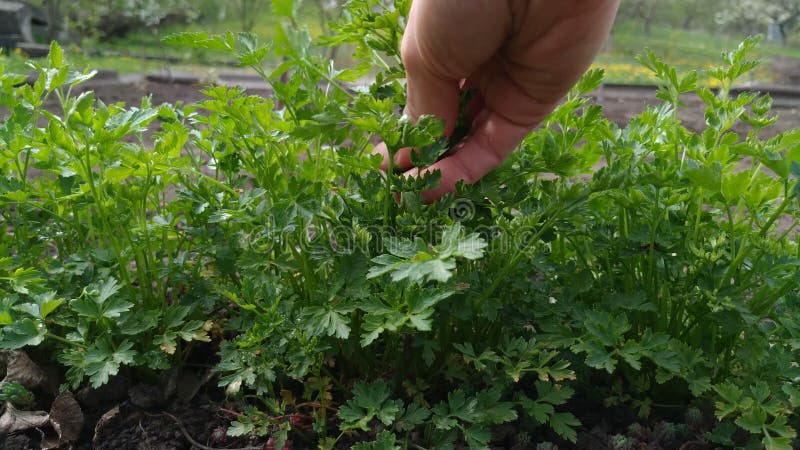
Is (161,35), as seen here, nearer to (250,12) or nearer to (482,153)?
(250,12)

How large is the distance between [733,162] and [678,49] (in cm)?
1525

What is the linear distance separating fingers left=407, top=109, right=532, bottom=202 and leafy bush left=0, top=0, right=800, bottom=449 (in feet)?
0.14

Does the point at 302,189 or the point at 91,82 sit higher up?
the point at 302,189

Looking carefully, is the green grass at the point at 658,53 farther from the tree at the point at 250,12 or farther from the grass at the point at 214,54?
the tree at the point at 250,12

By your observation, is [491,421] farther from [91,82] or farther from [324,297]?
[91,82]

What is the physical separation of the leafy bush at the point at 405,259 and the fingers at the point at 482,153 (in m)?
0.04

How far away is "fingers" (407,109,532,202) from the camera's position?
1.29m

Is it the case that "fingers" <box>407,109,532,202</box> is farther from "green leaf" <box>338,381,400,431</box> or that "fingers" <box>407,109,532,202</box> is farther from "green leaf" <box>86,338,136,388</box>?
"green leaf" <box>86,338,136,388</box>

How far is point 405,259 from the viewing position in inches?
44.8

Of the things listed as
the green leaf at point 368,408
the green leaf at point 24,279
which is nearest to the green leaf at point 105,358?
the green leaf at point 24,279

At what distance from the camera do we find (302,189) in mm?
1326

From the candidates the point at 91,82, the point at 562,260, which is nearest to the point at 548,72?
the point at 562,260

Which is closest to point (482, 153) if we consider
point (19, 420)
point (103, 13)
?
point (19, 420)

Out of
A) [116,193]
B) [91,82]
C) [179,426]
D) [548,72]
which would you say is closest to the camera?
[548,72]
